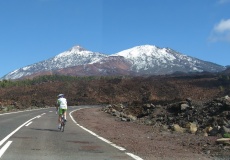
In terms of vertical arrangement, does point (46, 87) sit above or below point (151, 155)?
above

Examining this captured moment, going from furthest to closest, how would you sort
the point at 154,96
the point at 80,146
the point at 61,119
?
the point at 154,96 < the point at 61,119 < the point at 80,146

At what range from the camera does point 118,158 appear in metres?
9.84

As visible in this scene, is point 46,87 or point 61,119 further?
point 46,87

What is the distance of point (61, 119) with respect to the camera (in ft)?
58.6

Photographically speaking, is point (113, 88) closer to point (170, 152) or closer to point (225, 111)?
point (225, 111)

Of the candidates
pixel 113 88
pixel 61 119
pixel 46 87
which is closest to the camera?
pixel 61 119

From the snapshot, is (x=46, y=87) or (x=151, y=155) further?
(x=46, y=87)

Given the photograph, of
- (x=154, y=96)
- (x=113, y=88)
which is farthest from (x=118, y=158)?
(x=113, y=88)

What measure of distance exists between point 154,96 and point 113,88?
1326 centimetres

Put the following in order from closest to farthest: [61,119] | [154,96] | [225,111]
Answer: [61,119], [225,111], [154,96]

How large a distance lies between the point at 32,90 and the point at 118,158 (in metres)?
87.5

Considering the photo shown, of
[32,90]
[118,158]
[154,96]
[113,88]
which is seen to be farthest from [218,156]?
[32,90]

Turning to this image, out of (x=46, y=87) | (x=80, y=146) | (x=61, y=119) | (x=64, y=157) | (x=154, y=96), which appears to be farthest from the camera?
(x=46, y=87)

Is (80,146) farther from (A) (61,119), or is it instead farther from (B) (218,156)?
(A) (61,119)
